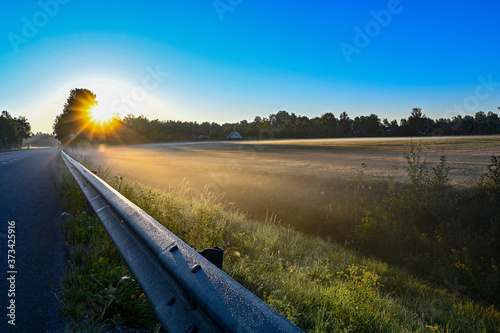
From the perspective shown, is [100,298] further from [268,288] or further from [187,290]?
[268,288]

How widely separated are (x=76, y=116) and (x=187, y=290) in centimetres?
6718

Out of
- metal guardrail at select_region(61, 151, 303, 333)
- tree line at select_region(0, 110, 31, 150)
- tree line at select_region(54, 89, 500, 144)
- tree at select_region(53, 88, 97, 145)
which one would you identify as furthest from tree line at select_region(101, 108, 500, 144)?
metal guardrail at select_region(61, 151, 303, 333)

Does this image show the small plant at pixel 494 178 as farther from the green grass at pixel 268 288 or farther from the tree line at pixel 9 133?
the tree line at pixel 9 133

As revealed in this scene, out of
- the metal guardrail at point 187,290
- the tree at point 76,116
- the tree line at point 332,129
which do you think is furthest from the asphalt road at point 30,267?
the tree at point 76,116

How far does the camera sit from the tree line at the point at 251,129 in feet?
102

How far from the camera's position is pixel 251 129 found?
79312 mm

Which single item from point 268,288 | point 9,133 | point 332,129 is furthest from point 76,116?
point 268,288

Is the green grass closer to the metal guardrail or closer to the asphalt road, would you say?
the asphalt road

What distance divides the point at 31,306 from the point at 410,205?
11.1m

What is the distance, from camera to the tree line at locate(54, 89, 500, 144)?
31.2 meters

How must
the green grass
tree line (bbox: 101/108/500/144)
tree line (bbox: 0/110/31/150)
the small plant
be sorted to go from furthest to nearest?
tree line (bbox: 0/110/31/150) → tree line (bbox: 101/108/500/144) → the small plant → the green grass

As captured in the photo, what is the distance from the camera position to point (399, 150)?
25.5 meters

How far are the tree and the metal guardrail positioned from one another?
6275 cm

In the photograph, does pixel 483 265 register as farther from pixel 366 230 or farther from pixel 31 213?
pixel 31 213
